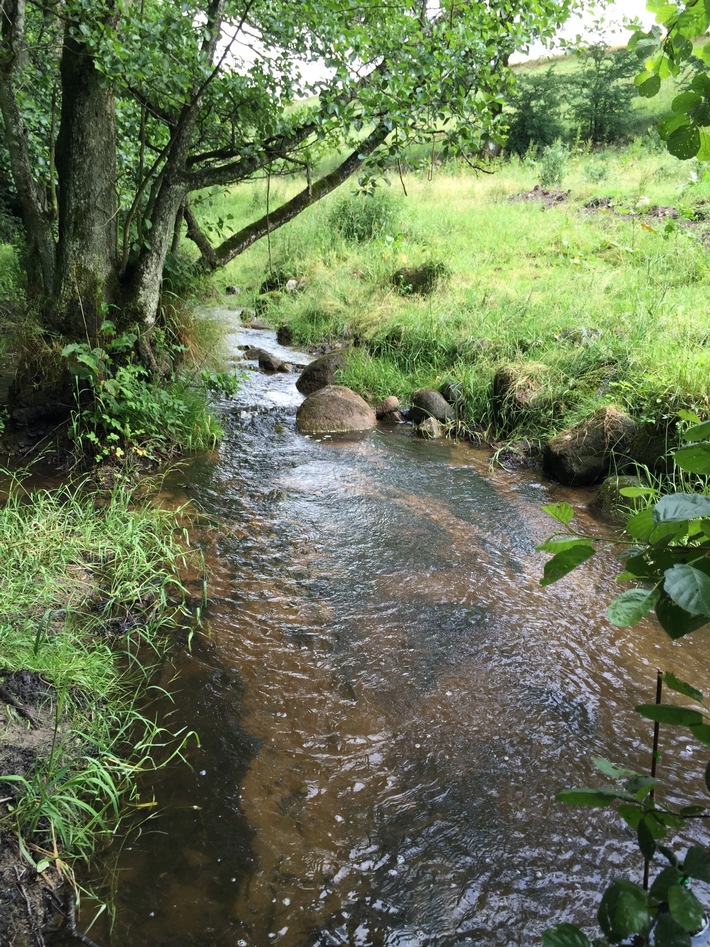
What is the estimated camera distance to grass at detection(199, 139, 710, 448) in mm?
6320

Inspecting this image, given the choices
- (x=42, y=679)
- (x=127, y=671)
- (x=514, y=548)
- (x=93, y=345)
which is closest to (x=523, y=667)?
(x=514, y=548)

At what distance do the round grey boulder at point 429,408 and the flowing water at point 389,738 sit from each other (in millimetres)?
2338

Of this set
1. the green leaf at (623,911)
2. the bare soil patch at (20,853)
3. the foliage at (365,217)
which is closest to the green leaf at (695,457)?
the green leaf at (623,911)

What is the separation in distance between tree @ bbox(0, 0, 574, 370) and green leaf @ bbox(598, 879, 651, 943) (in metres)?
4.84

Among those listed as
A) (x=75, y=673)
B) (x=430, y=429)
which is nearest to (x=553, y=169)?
(x=430, y=429)

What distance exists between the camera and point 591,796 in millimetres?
836

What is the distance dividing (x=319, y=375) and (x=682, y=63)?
7.37 m

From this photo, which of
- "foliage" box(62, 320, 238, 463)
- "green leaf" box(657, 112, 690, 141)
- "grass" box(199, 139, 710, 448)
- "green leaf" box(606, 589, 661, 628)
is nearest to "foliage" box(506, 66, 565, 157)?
"grass" box(199, 139, 710, 448)

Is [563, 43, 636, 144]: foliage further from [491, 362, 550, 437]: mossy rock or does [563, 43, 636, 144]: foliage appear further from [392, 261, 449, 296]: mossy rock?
[491, 362, 550, 437]: mossy rock

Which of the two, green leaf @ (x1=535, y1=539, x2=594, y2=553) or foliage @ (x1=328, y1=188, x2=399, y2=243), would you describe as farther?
foliage @ (x1=328, y1=188, x2=399, y2=243)

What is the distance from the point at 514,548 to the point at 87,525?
9.43 ft

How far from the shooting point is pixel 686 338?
6109 mm

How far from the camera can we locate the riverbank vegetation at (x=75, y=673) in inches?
84.0

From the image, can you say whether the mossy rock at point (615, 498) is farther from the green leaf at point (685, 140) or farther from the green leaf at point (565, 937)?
the green leaf at point (565, 937)
